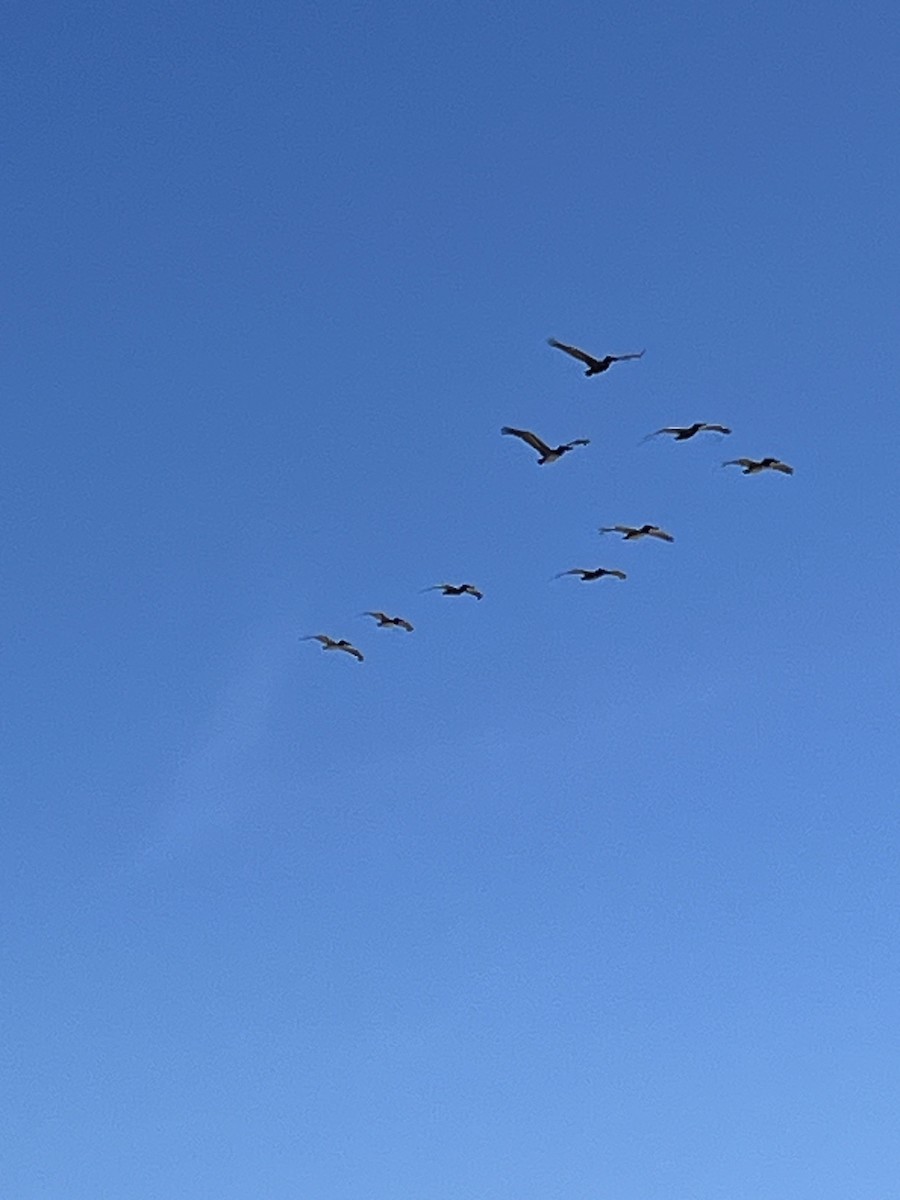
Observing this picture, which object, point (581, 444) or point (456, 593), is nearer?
point (581, 444)

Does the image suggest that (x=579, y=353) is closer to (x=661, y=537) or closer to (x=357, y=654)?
(x=661, y=537)

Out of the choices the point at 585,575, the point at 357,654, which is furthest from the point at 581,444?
the point at 357,654

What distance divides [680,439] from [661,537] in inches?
713

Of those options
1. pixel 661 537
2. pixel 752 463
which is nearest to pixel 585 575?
pixel 661 537

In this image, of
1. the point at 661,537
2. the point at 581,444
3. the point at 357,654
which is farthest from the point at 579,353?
the point at 357,654

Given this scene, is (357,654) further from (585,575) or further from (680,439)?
(680,439)

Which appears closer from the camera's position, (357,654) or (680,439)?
(680,439)

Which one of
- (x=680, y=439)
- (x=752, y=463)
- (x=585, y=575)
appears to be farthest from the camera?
(x=585, y=575)

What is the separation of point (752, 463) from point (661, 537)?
10495mm

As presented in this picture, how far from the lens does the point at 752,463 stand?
500 ft

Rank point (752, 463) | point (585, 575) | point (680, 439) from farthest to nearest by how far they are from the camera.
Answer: point (585, 575) < point (752, 463) < point (680, 439)

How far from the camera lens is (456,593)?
16812 cm

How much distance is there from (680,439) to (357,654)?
126 ft

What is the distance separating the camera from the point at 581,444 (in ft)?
503
